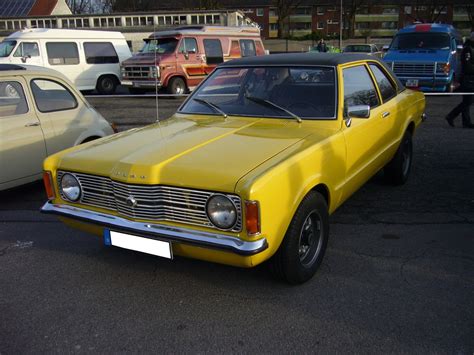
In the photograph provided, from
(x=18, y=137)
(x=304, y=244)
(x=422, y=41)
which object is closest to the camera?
(x=304, y=244)

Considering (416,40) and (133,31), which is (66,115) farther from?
(133,31)

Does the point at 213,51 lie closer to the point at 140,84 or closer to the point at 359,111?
the point at 140,84

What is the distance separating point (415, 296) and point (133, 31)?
104 ft

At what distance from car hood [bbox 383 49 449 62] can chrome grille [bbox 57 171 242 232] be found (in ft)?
40.7

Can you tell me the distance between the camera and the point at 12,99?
5.57m

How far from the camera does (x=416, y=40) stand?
14.5 m

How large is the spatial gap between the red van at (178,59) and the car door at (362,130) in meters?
10.8

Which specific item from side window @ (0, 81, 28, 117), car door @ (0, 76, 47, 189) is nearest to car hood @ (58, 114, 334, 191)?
car door @ (0, 76, 47, 189)

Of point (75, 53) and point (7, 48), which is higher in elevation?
point (7, 48)

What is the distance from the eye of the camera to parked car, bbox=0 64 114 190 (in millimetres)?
5387

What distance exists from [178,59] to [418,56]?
7.43 meters

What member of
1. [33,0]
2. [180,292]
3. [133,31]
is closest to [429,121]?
[180,292]

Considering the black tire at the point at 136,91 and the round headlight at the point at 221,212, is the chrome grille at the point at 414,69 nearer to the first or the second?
the black tire at the point at 136,91

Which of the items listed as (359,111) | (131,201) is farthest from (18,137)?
(359,111)
